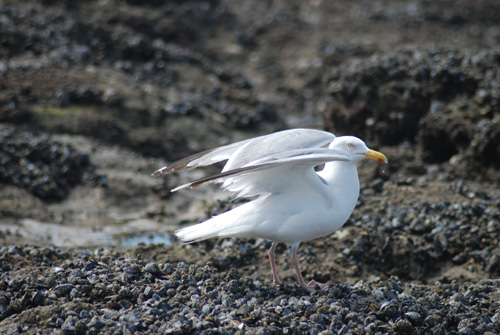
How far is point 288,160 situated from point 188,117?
8.77 metres

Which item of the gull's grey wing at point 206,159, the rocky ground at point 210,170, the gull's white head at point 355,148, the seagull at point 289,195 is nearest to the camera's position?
the rocky ground at point 210,170

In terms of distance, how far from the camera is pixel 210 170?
1266cm

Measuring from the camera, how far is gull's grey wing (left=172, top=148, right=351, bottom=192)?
568cm

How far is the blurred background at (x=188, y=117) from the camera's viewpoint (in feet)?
31.9

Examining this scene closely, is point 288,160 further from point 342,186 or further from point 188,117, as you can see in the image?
point 188,117

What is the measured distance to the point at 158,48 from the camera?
1712 centimetres

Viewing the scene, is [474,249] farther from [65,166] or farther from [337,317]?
[65,166]

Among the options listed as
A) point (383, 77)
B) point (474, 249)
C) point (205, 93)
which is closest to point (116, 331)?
point (474, 249)

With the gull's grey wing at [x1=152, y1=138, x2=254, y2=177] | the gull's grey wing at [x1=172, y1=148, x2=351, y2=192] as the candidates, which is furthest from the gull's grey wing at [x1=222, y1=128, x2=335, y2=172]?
the gull's grey wing at [x1=152, y1=138, x2=254, y2=177]

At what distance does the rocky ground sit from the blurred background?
4 centimetres

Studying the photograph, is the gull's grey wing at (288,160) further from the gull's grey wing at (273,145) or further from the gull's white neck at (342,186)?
the gull's white neck at (342,186)

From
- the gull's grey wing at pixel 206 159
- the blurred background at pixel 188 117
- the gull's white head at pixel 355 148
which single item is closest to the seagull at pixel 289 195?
the gull's white head at pixel 355 148

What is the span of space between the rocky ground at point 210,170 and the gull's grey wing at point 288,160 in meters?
1.24

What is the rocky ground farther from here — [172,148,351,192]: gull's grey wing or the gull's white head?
the gull's white head
